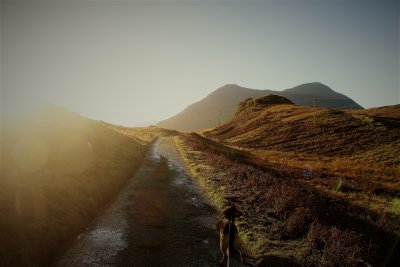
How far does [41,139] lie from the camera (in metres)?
25.6

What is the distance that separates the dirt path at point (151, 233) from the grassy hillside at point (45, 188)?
0.95 m

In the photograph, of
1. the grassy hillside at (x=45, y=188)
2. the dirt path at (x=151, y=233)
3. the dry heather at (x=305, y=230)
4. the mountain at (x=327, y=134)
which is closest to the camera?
the dry heather at (x=305, y=230)

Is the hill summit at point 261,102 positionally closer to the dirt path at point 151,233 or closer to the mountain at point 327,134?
the mountain at point 327,134

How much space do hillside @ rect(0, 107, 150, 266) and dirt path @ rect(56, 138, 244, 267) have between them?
981mm

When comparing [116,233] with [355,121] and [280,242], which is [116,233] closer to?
[280,242]

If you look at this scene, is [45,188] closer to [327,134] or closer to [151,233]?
[151,233]

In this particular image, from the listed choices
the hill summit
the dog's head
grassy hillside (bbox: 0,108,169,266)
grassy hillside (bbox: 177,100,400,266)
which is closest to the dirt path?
grassy hillside (bbox: 0,108,169,266)

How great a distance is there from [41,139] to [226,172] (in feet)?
56.0

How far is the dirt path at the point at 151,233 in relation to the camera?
10.0 metres

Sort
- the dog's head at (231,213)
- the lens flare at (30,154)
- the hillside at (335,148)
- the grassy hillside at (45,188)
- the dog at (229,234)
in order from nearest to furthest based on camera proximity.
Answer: the dog at (229,234) < the dog's head at (231,213) < the grassy hillside at (45,188) < the lens flare at (30,154) < the hillside at (335,148)

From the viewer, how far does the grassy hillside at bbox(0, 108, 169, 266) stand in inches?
400

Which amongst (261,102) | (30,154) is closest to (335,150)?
(30,154)

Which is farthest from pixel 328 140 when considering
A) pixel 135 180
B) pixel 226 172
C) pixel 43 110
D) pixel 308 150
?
pixel 43 110

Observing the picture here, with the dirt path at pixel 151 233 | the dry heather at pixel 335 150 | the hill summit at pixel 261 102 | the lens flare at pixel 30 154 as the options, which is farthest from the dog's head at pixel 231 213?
the hill summit at pixel 261 102
